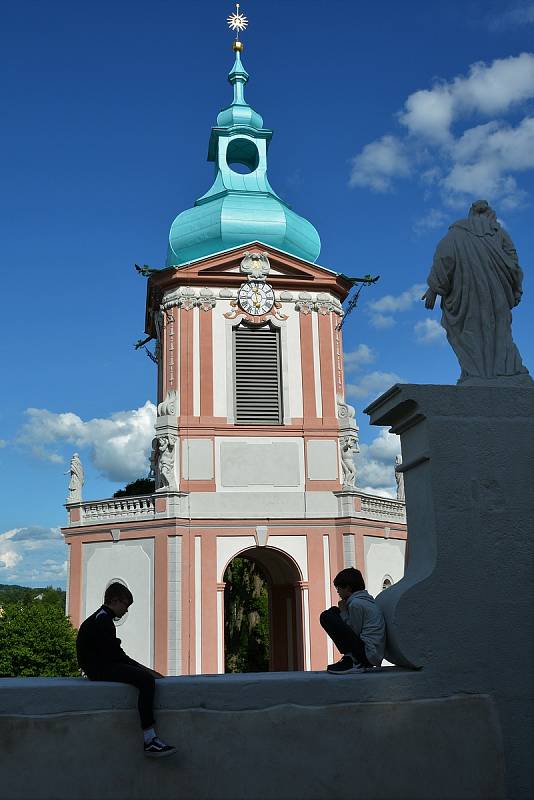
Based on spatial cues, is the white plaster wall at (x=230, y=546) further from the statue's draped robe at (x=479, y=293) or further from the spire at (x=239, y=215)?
the statue's draped robe at (x=479, y=293)

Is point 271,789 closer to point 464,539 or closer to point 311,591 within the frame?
point 464,539

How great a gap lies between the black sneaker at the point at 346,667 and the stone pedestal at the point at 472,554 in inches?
9.4

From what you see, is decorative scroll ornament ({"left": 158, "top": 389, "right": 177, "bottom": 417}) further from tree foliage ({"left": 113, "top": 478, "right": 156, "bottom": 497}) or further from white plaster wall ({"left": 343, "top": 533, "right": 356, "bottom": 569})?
tree foliage ({"left": 113, "top": 478, "right": 156, "bottom": 497})

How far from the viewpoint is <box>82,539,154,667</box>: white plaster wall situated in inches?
875

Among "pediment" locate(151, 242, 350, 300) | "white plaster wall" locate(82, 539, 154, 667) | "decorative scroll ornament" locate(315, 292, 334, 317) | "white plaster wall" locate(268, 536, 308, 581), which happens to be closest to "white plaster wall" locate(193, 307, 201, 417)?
"pediment" locate(151, 242, 350, 300)

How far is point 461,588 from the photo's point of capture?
4875mm

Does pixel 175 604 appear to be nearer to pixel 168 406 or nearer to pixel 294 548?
pixel 294 548

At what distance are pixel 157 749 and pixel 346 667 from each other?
3.96ft

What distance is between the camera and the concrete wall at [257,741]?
4242 millimetres

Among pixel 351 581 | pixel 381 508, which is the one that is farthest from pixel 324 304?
pixel 351 581

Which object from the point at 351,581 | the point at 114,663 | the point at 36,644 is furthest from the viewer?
the point at 36,644

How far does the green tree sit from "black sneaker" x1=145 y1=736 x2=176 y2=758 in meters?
18.1

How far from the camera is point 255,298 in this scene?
25.0m

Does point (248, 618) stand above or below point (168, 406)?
below
